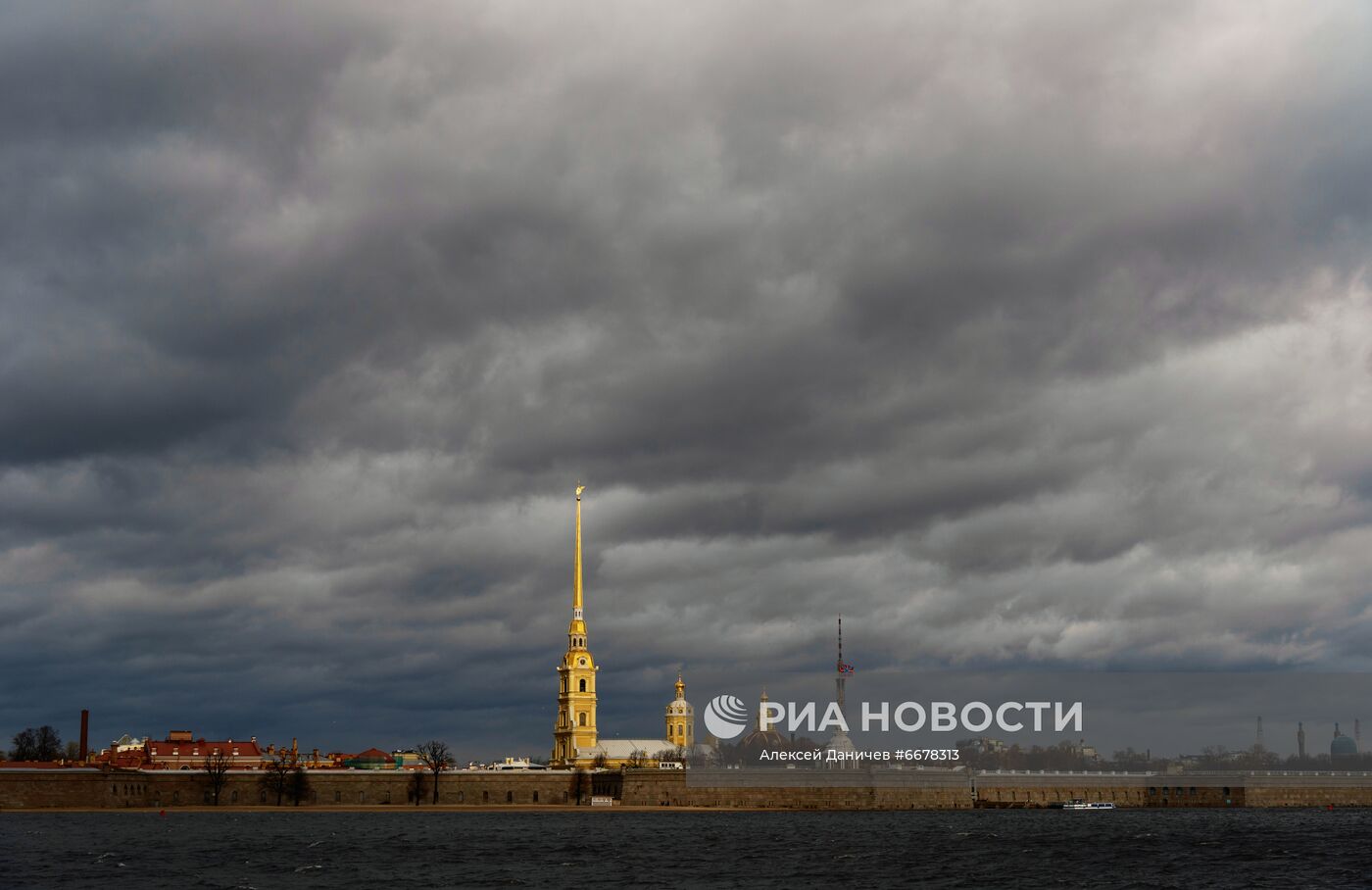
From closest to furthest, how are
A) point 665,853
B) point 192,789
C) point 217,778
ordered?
point 665,853 < point 192,789 < point 217,778

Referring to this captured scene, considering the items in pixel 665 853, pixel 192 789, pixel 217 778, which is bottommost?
pixel 192 789

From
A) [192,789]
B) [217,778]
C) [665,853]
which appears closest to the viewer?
[665,853]

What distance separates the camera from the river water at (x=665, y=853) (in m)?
79.8

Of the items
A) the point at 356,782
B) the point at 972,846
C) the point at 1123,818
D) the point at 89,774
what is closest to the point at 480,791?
the point at 356,782

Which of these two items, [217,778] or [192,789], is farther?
[217,778]

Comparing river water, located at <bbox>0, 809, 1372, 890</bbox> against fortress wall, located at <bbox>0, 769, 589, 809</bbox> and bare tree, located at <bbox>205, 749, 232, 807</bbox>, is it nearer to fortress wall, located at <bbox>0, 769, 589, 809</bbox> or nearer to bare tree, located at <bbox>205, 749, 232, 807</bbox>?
fortress wall, located at <bbox>0, 769, 589, 809</bbox>

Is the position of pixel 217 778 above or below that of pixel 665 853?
below

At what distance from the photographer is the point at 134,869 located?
82812 mm

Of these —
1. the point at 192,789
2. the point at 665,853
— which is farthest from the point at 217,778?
the point at 665,853

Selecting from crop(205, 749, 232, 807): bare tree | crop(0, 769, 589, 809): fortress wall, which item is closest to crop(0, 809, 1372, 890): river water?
crop(0, 769, 589, 809): fortress wall

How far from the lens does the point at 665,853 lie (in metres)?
101

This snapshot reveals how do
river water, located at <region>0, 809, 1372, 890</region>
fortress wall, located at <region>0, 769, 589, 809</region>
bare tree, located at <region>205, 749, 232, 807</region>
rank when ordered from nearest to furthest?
river water, located at <region>0, 809, 1372, 890</region>, fortress wall, located at <region>0, 769, 589, 809</region>, bare tree, located at <region>205, 749, 232, 807</region>

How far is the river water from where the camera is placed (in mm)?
79812

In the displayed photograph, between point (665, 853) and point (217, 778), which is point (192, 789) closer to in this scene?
point (217, 778)
